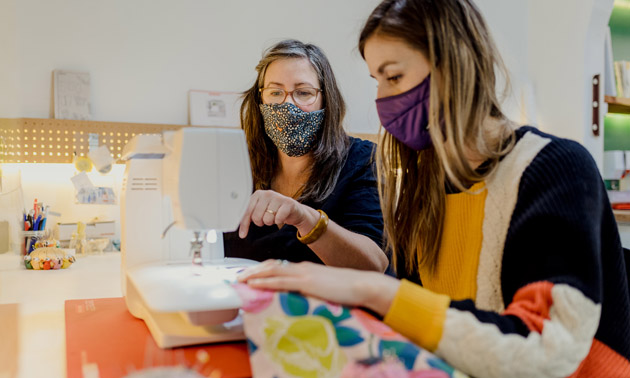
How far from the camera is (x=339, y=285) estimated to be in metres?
0.75

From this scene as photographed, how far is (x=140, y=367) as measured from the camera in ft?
2.63

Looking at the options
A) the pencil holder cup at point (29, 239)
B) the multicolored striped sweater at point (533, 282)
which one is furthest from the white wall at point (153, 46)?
the multicolored striped sweater at point (533, 282)

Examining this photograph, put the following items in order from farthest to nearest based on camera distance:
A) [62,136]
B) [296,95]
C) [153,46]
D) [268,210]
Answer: [153,46] → [62,136] → [296,95] → [268,210]

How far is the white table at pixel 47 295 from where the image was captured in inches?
35.0

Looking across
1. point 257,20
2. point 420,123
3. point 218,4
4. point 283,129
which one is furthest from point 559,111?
point 420,123

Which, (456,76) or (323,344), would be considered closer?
(323,344)

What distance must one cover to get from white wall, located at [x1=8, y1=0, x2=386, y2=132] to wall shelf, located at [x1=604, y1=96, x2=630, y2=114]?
155 cm

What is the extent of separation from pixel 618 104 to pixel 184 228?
3.16 m

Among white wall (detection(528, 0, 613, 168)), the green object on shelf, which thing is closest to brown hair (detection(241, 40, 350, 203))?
white wall (detection(528, 0, 613, 168))

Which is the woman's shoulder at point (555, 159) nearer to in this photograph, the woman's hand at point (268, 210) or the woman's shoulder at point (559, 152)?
the woman's shoulder at point (559, 152)

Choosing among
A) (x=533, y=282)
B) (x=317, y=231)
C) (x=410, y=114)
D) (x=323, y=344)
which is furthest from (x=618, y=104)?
(x=323, y=344)

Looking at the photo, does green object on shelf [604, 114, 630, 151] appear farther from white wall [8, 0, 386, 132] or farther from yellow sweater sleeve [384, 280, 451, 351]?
yellow sweater sleeve [384, 280, 451, 351]

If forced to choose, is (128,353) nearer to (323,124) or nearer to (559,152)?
(559,152)

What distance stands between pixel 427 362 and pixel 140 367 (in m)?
0.43
